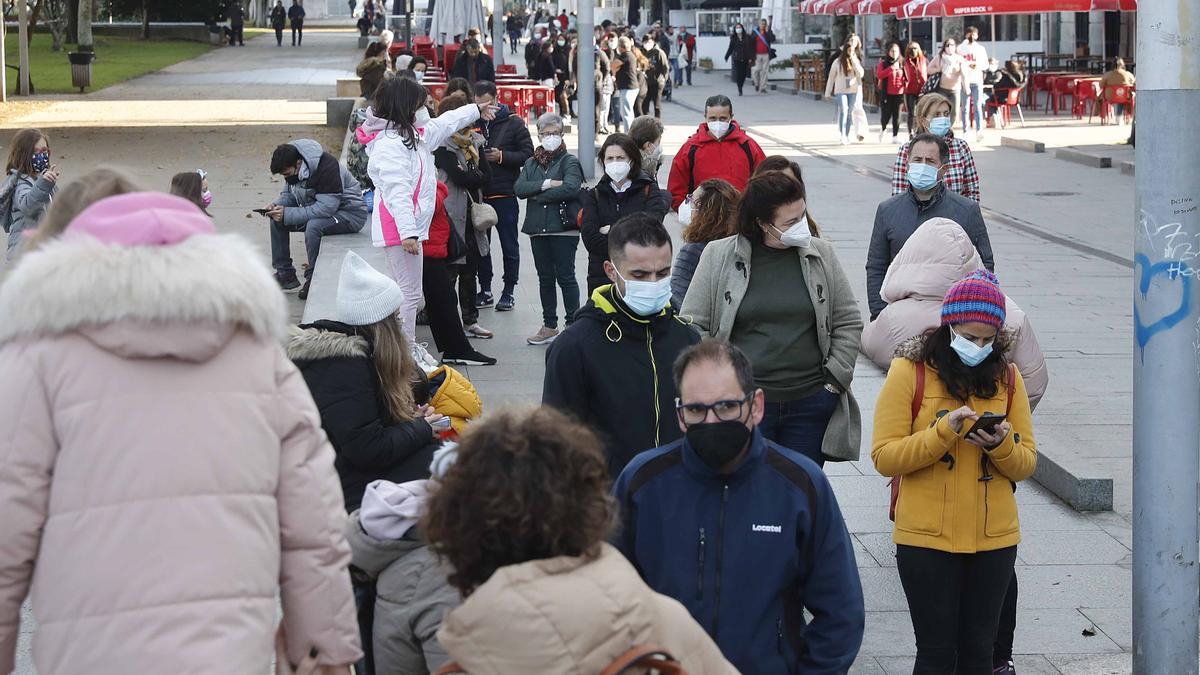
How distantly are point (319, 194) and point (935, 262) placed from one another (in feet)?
24.0

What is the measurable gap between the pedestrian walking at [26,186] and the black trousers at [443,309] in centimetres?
247

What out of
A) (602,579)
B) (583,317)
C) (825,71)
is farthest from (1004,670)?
(825,71)

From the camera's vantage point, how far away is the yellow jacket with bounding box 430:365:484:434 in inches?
203

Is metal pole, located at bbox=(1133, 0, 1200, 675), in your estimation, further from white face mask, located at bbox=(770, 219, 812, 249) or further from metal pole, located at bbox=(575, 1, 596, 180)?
metal pole, located at bbox=(575, 1, 596, 180)

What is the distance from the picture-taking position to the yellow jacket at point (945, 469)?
185 inches

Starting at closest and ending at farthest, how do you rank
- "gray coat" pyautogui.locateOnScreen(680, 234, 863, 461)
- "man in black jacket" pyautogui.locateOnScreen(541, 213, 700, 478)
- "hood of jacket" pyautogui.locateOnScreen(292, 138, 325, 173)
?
"man in black jacket" pyautogui.locateOnScreen(541, 213, 700, 478)
"gray coat" pyautogui.locateOnScreen(680, 234, 863, 461)
"hood of jacket" pyautogui.locateOnScreen(292, 138, 325, 173)

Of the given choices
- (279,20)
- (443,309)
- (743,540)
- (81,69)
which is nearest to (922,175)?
(443,309)

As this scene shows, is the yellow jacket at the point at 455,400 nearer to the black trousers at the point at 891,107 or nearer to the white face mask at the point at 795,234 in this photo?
the white face mask at the point at 795,234

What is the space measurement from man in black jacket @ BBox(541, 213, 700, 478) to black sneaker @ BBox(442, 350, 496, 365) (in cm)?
546

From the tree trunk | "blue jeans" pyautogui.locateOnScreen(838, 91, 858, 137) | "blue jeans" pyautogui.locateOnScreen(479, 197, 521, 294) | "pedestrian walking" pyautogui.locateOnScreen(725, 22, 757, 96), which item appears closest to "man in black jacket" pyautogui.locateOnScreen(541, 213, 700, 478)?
"blue jeans" pyautogui.locateOnScreen(479, 197, 521, 294)

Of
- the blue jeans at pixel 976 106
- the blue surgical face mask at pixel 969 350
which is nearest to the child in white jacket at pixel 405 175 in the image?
the blue surgical face mask at pixel 969 350

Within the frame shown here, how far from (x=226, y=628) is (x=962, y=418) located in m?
2.37

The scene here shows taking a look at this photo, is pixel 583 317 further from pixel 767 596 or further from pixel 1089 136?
pixel 1089 136

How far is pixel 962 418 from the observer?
4.53 meters
